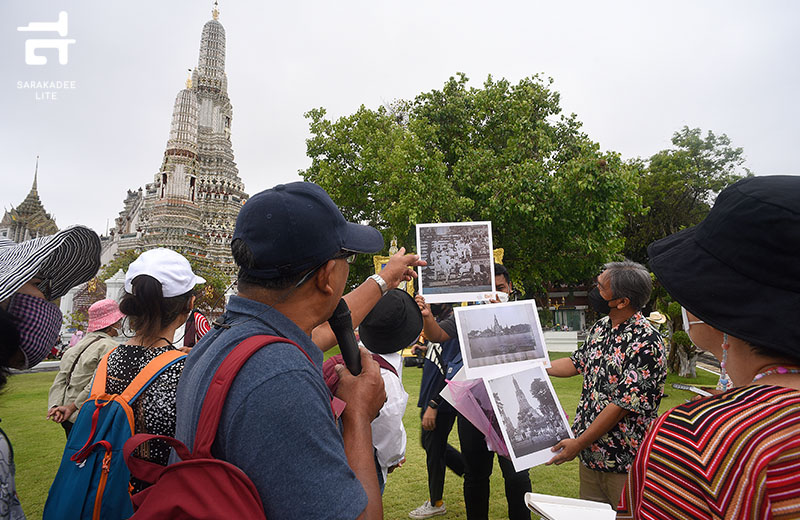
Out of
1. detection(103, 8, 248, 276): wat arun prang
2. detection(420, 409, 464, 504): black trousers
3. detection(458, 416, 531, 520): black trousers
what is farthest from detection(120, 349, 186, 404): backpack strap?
detection(103, 8, 248, 276): wat arun prang

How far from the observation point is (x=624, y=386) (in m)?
2.75

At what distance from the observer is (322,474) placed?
1.07 meters

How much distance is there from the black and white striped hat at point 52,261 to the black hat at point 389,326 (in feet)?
4.87

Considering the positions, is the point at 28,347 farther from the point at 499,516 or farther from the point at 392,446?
the point at 499,516

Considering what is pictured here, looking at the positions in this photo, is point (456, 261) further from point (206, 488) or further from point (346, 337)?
point (206, 488)

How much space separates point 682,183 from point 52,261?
1147 inches

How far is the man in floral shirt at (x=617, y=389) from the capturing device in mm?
2723

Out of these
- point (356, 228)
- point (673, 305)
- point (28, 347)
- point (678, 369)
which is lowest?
point (678, 369)

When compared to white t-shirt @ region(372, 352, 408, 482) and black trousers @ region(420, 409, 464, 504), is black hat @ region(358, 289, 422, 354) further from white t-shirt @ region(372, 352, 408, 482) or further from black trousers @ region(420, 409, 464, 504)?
black trousers @ region(420, 409, 464, 504)

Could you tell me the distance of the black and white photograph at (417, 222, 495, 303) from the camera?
11.4 feet

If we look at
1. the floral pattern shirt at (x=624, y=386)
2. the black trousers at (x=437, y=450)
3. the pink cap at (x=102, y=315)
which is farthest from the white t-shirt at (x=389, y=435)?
the pink cap at (x=102, y=315)

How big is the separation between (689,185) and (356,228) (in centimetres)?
2928

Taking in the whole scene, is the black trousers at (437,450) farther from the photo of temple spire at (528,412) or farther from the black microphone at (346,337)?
the black microphone at (346,337)

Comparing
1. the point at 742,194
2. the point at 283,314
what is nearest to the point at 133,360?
the point at 283,314
